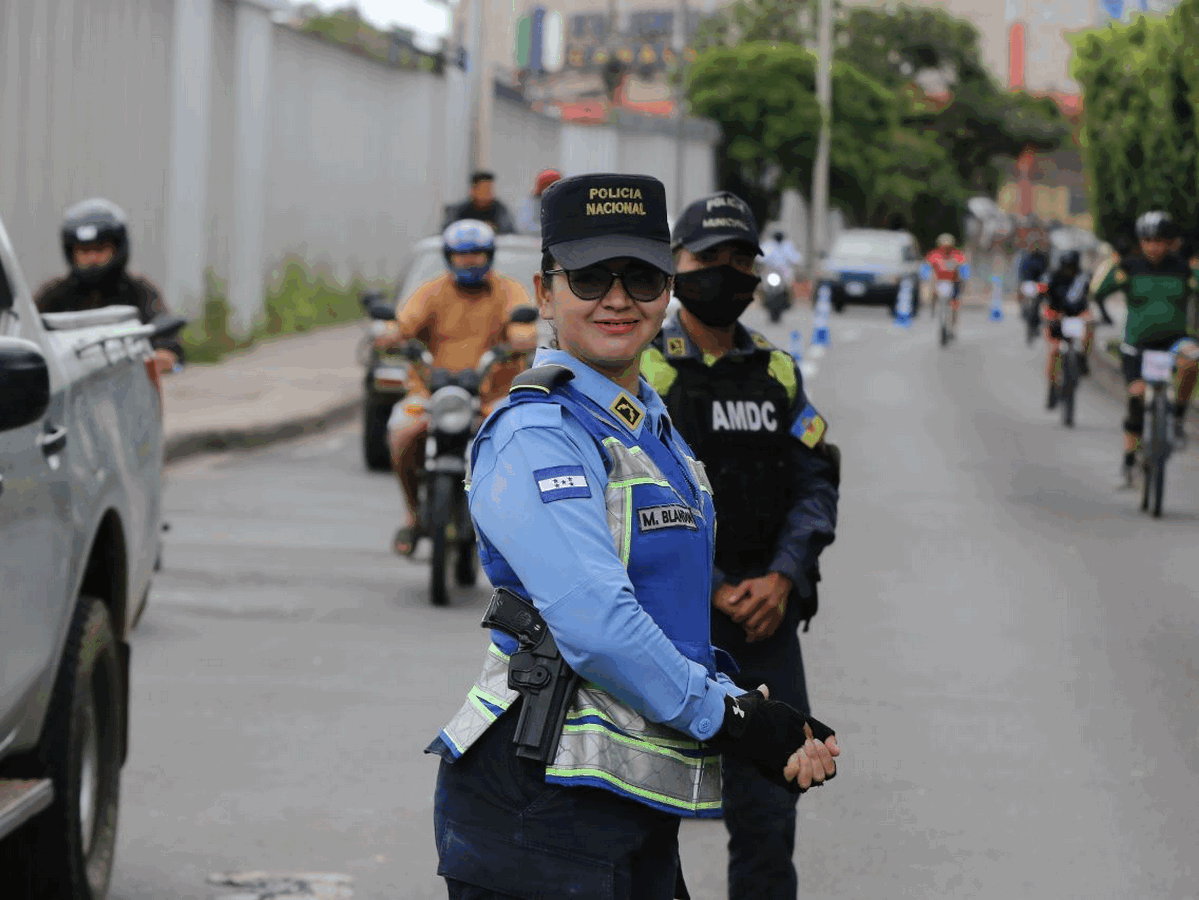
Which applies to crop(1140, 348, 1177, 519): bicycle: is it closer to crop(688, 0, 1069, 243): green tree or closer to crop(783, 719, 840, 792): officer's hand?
crop(783, 719, 840, 792): officer's hand

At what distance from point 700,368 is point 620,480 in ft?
6.46

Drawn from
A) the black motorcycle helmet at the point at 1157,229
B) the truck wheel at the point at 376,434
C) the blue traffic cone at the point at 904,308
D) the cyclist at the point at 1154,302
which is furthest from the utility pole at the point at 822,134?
the black motorcycle helmet at the point at 1157,229

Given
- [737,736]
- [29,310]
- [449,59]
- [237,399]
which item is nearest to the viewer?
[737,736]

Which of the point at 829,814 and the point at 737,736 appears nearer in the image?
the point at 737,736

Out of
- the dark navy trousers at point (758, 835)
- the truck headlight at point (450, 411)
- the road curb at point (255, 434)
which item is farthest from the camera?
the road curb at point (255, 434)

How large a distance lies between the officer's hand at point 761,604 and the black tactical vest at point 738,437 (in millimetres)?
144

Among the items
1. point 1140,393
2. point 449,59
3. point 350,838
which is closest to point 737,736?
point 350,838

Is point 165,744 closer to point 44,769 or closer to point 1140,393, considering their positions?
point 44,769

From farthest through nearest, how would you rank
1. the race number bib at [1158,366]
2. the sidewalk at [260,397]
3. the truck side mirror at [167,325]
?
the sidewalk at [260,397] → the race number bib at [1158,366] → the truck side mirror at [167,325]

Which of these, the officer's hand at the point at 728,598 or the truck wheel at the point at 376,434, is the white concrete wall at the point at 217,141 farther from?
the officer's hand at the point at 728,598

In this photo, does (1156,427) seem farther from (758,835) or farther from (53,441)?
(53,441)

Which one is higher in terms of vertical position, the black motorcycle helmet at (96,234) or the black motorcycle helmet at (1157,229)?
the black motorcycle helmet at (1157,229)

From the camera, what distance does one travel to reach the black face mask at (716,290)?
520 cm

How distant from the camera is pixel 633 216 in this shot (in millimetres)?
3438
